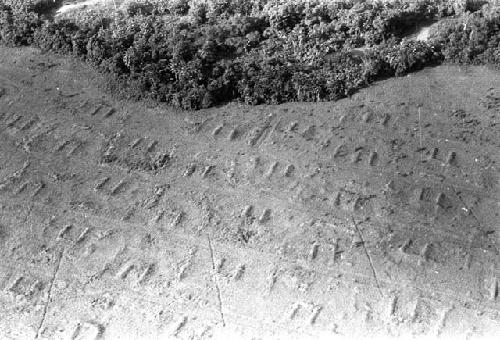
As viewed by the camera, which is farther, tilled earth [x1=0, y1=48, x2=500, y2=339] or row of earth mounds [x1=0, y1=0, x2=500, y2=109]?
row of earth mounds [x1=0, y1=0, x2=500, y2=109]

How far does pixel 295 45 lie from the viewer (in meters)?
12.6

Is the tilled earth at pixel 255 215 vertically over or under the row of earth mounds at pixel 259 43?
under

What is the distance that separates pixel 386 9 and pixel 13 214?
7.22 m

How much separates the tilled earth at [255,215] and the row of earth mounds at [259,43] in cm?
33

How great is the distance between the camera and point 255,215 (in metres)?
9.85

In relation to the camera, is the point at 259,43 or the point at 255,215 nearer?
the point at 255,215

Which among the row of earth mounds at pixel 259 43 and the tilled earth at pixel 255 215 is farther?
the row of earth mounds at pixel 259 43

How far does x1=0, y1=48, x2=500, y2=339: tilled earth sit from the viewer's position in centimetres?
860

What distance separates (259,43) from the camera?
12.8 meters

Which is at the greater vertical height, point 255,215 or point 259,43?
point 259,43

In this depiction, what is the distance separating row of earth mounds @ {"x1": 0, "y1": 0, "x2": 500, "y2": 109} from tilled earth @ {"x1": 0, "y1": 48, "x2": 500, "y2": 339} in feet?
1.10

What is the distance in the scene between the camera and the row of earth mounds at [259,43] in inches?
469

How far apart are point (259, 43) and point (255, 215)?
4.13m

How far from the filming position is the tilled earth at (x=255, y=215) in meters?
8.60
